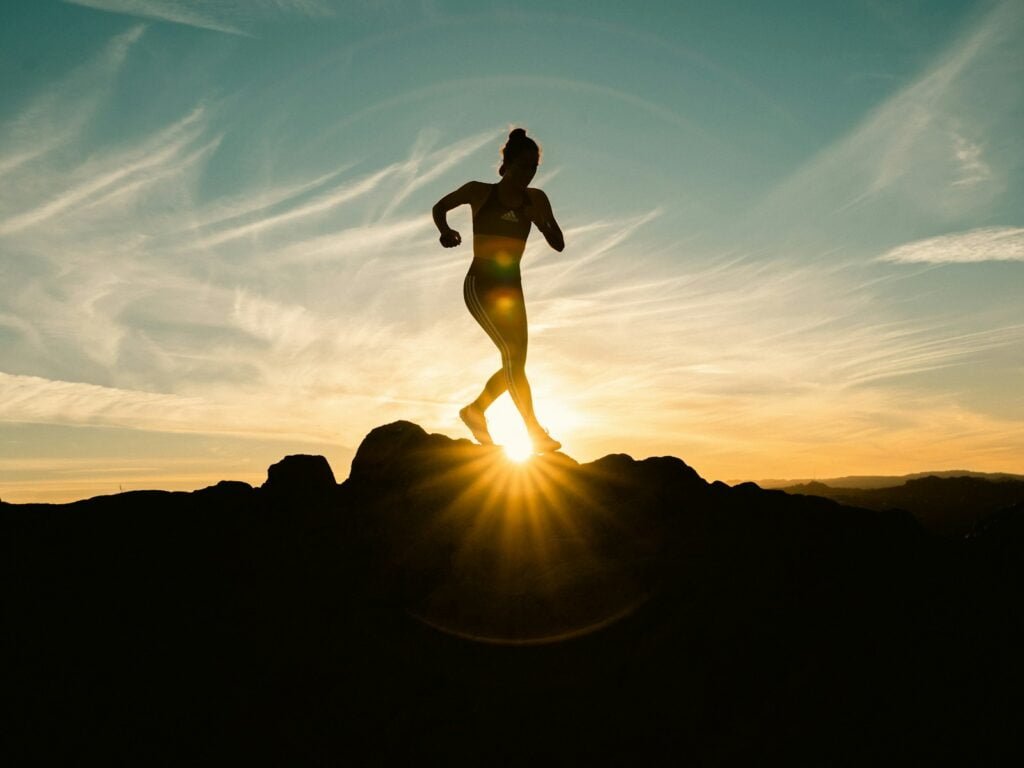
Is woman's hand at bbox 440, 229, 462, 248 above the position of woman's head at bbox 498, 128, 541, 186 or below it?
below

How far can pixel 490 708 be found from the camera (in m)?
4.63

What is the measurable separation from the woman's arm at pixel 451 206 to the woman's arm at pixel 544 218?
23.9 inches

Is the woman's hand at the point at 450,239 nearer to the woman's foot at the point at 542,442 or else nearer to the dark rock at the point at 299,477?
the woman's foot at the point at 542,442

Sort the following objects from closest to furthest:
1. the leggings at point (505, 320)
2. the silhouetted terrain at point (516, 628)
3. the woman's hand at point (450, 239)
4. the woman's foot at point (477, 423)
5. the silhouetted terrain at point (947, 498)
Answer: the silhouetted terrain at point (516, 628), the woman's hand at point (450, 239), the leggings at point (505, 320), the woman's foot at point (477, 423), the silhouetted terrain at point (947, 498)

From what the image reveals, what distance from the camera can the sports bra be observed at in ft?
23.2

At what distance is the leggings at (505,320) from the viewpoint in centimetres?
723

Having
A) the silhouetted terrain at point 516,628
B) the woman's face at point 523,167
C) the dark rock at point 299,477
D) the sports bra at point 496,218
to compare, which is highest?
the woman's face at point 523,167

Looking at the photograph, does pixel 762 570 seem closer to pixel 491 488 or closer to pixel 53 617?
pixel 491 488

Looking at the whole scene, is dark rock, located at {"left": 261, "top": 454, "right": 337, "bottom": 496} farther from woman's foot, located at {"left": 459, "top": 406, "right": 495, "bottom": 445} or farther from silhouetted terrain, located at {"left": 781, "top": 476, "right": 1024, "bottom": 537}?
silhouetted terrain, located at {"left": 781, "top": 476, "right": 1024, "bottom": 537}

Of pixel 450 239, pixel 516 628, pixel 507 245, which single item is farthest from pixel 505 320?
pixel 516 628

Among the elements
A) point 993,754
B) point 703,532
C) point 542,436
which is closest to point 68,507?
point 542,436

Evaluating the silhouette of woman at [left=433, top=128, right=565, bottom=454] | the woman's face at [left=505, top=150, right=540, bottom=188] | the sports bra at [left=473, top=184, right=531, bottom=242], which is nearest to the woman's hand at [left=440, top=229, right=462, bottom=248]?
the silhouette of woman at [left=433, top=128, right=565, bottom=454]

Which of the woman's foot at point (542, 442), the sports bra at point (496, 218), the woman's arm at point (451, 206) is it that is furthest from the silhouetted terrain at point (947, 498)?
the woman's arm at point (451, 206)

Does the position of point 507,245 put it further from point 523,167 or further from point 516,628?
A: point 516,628
